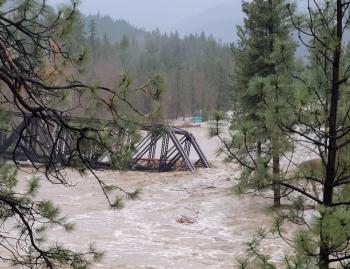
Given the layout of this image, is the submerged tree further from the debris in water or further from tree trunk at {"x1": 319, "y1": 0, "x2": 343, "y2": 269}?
the debris in water

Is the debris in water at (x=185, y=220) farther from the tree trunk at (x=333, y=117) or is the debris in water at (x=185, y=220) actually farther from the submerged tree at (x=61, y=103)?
the tree trunk at (x=333, y=117)

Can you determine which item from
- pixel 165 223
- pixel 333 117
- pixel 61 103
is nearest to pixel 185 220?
pixel 165 223

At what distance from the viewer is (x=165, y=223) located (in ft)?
51.8

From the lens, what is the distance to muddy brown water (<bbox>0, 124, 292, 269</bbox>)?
11969 mm

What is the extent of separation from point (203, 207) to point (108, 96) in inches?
571

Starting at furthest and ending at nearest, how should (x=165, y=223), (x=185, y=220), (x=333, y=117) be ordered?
(x=185, y=220) < (x=165, y=223) < (x=333, y=117)

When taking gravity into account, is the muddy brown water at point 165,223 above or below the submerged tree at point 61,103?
below

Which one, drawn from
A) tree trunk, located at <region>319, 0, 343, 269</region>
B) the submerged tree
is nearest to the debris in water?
the submerged tree

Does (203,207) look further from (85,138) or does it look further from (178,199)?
(85,138)

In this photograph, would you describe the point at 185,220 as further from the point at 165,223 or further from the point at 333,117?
the point at 333,117

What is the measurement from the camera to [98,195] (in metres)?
19.5

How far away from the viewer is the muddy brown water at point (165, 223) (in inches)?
471

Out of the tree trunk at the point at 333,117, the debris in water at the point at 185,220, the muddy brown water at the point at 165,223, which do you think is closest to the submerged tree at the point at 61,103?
the tree trunk at the point at 333,117

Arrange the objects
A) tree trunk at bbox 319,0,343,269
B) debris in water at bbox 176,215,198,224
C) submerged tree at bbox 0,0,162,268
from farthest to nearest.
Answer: debris in water at bbox 176,215,198,224, tree trunk at bbox 319,0,343,269, submerged tree at bbox 0,0,162,268
